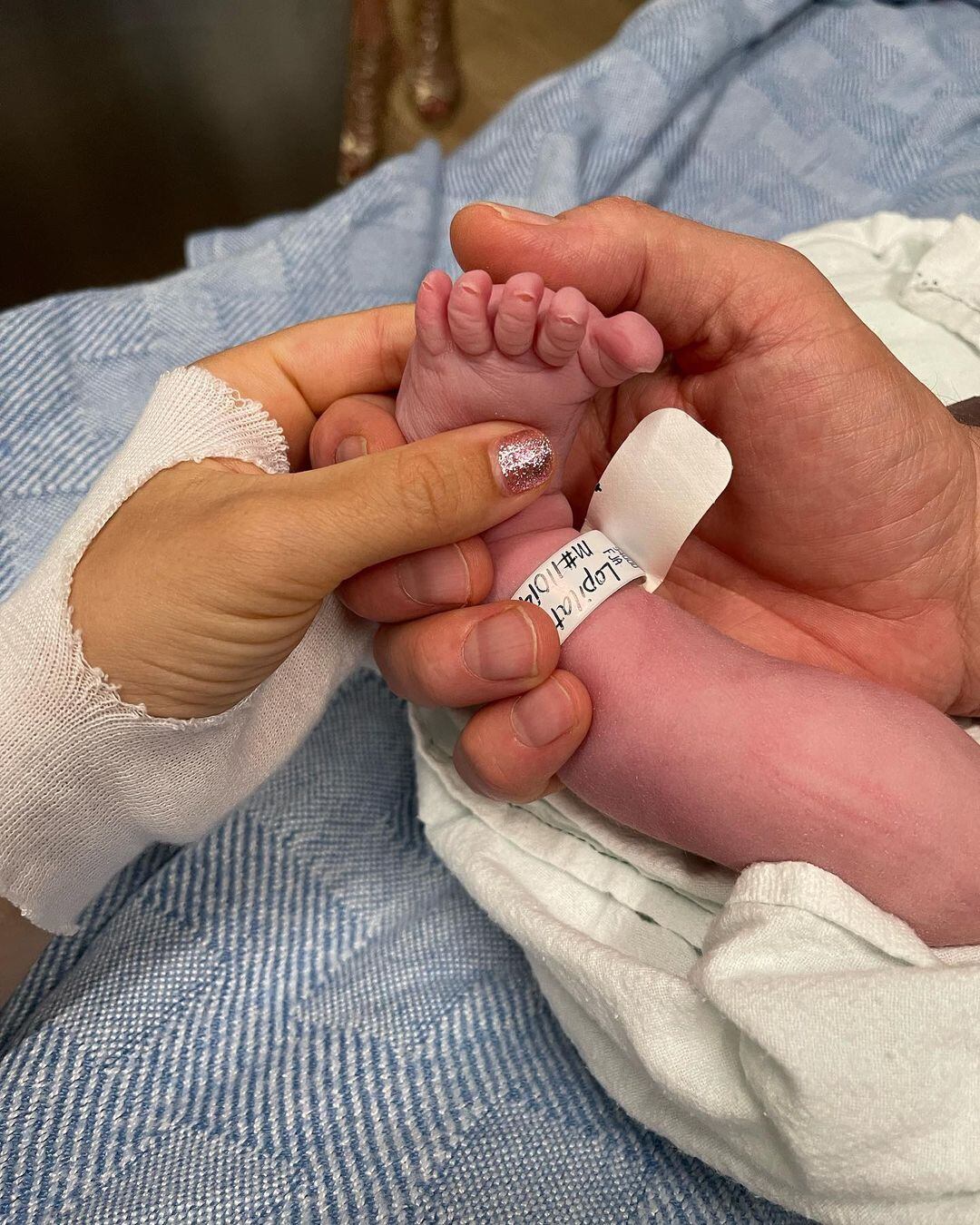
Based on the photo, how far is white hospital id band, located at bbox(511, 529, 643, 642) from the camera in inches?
27.5

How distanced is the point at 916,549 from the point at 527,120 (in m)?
0.87

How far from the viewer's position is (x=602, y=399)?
0.82 metres

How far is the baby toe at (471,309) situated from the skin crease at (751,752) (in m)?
0.01

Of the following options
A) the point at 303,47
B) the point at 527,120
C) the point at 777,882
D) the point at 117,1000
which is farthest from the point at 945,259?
the point at 303,47

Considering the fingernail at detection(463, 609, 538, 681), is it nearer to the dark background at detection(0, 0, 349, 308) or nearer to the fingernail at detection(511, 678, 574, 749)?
the fingernail at detection(511, 678, 574, 749)

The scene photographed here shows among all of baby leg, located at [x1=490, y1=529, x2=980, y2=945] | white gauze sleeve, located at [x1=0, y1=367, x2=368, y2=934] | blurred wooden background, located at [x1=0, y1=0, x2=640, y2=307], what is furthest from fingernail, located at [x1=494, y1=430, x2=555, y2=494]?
blurred wooden background, located at [x1=0, y1=0, x2=640, y2=307]

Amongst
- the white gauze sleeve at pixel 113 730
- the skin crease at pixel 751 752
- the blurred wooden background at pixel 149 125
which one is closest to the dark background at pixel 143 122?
the blurred wooden background at pixel 149 125

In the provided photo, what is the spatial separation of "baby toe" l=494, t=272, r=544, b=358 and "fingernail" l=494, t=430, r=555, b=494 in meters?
0.07

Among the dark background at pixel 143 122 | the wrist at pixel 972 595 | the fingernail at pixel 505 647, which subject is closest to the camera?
the fingernail at pixel 505 647

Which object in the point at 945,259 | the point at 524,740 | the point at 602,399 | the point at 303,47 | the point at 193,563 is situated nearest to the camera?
the point at 193,563

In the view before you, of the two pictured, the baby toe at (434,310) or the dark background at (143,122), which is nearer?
the baby toe at (434,310)

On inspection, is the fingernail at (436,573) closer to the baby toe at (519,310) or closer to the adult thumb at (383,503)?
the adult thumb at (383,503)

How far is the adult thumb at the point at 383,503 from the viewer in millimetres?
564

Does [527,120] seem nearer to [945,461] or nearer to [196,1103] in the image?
[945,461]
